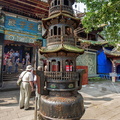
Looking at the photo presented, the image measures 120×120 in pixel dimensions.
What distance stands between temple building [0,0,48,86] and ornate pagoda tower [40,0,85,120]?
511 centimetres

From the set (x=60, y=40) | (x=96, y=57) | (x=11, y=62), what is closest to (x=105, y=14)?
(x=60, y=40)

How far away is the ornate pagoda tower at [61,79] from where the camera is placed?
343 cm

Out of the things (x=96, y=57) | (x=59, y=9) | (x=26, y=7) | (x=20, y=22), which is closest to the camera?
(x=59, y=9)

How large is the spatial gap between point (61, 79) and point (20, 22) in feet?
28.2

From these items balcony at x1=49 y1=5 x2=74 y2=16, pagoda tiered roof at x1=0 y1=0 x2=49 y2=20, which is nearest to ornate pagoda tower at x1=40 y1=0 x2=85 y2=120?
balcony at x1=49 y1=5 x2=74 y2=16

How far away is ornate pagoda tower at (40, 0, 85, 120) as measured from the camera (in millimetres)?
3434

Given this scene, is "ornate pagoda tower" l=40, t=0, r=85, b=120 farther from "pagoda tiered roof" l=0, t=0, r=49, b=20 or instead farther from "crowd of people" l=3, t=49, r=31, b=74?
"crowd of people" l=3, t=49, r=31, b=74

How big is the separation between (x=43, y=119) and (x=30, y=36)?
27.6 ft

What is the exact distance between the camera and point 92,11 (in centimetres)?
582

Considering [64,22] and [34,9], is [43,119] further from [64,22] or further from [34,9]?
[34,9]

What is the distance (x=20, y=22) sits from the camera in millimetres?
10000

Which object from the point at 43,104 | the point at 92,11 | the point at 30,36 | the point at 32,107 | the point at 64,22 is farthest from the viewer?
the point at 30,36

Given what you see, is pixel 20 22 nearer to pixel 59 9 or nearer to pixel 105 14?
pixel 59 9

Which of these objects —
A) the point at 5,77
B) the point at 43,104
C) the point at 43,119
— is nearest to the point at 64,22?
the point at 43,104
